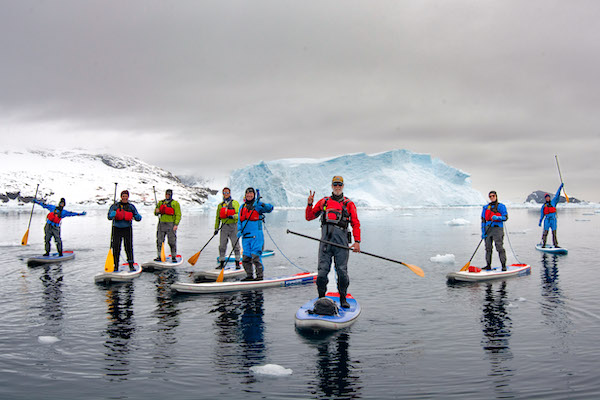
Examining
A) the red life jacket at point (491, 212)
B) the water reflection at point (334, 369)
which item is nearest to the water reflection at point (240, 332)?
the water reflection at point (334, 369)

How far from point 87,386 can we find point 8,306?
5.17 m

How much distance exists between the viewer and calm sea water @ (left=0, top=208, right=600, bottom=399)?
5.16 m

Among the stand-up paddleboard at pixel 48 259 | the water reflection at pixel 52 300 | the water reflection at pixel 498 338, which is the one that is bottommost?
the water reflection at pixel 498 338

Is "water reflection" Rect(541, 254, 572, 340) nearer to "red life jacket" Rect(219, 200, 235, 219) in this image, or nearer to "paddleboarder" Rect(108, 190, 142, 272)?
"red life jacket" Rect(219, 200, 235, 219)

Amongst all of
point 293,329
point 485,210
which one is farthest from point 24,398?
point 485,210

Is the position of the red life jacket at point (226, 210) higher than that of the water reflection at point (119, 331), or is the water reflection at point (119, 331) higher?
the red life jacket at point (226, 210)

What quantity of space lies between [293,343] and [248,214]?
15.2 ft

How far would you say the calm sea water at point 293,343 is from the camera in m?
5.16

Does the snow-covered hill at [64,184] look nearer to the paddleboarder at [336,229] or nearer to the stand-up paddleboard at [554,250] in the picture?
the stand-up paddleboard at [554,250]

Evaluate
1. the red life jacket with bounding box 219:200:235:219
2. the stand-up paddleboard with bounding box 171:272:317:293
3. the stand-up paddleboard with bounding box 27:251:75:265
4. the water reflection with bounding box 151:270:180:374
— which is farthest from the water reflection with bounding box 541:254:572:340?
the stand-up paddleboard with bounding box 27:251:75:265

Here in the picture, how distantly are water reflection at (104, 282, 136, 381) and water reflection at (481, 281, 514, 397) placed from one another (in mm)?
4619

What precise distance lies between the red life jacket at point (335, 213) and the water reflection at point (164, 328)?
10.6 feet

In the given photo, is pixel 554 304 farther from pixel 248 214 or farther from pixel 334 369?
pixel 248 214

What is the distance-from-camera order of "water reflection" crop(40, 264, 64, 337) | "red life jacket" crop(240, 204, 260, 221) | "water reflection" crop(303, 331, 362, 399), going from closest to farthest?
"water reflection" crop(303, 331, 362, 399)
"water reflection" crop(40, 264, 64, 337)
"red life jacket" crop(240, 204, 260, 221)
